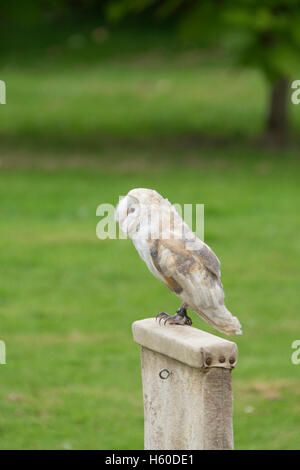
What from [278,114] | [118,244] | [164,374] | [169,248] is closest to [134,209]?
[169,248]

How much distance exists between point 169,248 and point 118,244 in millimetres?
8734

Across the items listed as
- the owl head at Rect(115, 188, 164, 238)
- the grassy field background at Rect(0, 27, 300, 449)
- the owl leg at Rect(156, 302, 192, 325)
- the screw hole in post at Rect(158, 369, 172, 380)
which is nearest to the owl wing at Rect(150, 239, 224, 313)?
the owl head at Rect(115, 188, 164, 238)

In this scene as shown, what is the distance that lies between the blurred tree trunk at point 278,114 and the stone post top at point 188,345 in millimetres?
14097

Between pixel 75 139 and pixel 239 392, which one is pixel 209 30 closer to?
pixel 75 139

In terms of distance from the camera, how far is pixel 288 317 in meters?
10.4

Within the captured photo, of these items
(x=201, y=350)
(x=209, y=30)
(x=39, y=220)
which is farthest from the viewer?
(x=209, y=30)

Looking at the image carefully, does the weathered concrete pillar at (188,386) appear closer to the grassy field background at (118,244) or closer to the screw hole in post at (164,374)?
the screw hole in post at (164,374)

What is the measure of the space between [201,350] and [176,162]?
1326cm

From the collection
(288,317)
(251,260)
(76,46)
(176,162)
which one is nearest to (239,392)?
(288,317)

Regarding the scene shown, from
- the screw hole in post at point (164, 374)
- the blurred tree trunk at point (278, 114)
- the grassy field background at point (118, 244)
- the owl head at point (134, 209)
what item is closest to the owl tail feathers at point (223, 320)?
the screw hole in post at point (164, 374)

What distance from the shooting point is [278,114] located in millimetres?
18438

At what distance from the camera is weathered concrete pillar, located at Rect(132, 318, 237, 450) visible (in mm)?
4199

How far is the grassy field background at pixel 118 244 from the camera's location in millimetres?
8141

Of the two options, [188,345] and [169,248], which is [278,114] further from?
[188,345]
